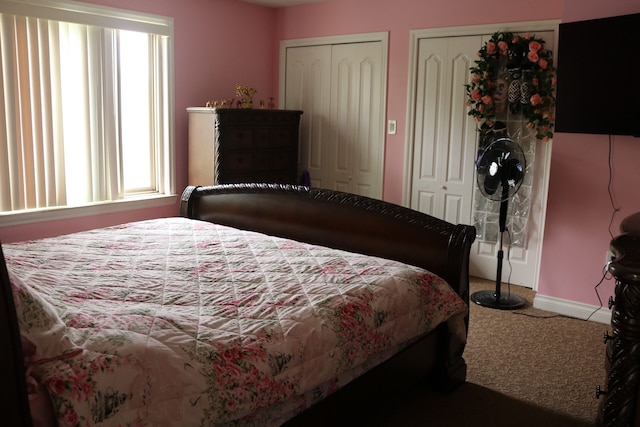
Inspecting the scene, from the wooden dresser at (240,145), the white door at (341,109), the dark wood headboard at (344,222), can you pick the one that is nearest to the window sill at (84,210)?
the wooden dresser at (240,145)

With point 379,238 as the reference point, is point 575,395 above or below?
below

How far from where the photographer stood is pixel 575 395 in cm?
281

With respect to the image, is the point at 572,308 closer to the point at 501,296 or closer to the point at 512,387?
the point at 501,296

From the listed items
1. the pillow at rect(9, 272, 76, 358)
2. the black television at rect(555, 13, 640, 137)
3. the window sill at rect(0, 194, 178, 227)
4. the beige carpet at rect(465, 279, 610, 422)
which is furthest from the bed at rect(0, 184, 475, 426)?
the black television at rect(555, 13, 640, 137)

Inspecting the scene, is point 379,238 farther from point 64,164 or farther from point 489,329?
point 64,164

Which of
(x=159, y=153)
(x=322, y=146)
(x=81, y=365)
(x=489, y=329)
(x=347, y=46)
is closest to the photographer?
(x=81, y=365)

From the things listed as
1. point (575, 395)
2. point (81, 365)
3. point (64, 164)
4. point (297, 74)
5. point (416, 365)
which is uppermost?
point (297, 74)

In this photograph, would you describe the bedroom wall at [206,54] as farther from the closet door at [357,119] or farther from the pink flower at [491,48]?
the pink flower at [491,48]

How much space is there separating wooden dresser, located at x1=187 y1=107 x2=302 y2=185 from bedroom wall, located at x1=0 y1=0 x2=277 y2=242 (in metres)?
0.22

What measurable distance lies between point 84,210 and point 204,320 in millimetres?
3026

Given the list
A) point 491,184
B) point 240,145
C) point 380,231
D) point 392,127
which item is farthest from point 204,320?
point 392,127

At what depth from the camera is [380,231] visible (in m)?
2.80

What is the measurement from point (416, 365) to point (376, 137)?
10.0ft

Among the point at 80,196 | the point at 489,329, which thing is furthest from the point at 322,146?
the point at 489,329
